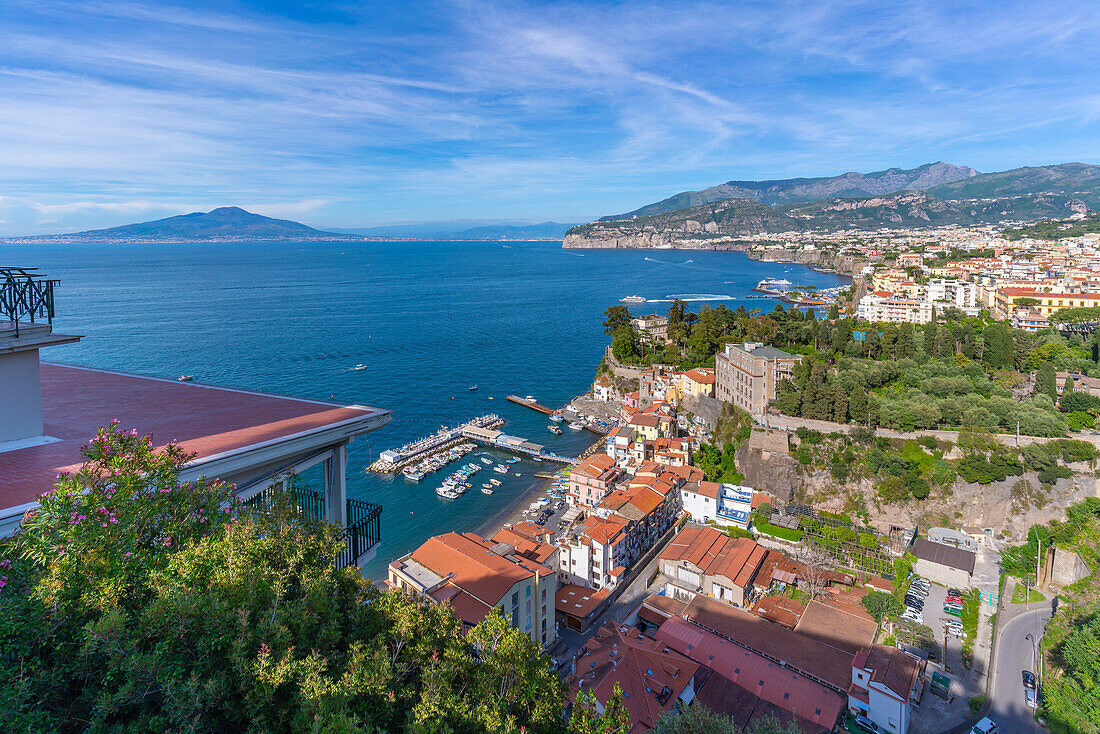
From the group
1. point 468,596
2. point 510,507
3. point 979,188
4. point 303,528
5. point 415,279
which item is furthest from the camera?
point 979,188

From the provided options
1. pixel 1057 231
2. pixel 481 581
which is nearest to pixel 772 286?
pixel 1057 231

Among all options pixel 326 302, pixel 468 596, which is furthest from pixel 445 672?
pixel 326 302

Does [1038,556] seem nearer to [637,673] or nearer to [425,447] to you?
[637,673]

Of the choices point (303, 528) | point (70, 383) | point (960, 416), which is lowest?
point (960, 416)

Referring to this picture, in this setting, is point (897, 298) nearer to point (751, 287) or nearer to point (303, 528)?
point (751, 287)

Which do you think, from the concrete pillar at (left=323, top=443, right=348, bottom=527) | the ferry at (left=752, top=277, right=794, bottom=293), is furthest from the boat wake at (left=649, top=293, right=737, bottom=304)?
the concrete pillar at (left=323, top=443, right=348, bottom=527)

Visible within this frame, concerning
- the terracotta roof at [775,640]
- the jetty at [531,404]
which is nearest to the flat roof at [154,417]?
the terracotta roof at [775,640]
